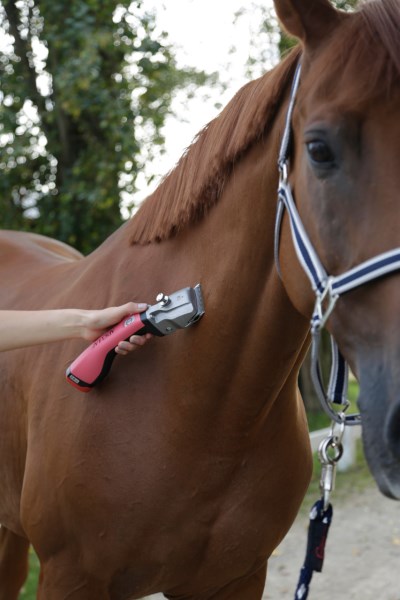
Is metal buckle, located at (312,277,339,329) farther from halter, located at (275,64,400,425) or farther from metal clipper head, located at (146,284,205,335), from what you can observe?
metal clipper head, located at (146,284,205,335)

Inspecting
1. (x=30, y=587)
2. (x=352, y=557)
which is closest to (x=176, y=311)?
(x=30, y=587)

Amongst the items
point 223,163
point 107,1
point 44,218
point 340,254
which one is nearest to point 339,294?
point 340,254

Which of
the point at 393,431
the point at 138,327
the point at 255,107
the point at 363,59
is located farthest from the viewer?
the point at 138,327

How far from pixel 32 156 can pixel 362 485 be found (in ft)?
13.9

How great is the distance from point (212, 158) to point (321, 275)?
60 centimetres

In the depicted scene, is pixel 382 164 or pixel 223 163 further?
pixel 223 163

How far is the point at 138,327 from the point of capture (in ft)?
6.52

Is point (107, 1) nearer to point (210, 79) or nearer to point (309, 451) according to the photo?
point (210, 79)

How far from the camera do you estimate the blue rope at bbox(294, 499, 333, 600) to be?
210 centimetres

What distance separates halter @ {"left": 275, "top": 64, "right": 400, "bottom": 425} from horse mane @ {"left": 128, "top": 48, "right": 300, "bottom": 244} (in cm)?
13

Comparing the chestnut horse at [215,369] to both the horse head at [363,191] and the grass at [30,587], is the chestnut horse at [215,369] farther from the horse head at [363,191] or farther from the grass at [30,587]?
the grass at [30,587]

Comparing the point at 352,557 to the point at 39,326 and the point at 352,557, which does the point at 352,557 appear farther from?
the point at 39,326

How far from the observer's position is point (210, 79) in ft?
25.5

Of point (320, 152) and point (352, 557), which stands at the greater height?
point (320, 152)
